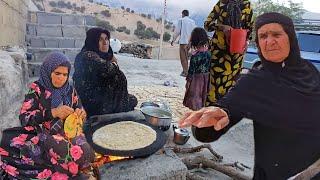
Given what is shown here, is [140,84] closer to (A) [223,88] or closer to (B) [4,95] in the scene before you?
(A) [223,88]

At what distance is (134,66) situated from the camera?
9.82 m

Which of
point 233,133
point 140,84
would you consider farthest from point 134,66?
point 233,133

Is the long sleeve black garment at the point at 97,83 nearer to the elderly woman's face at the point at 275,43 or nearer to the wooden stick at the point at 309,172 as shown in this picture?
the elderly woman's face at the point at 275,43

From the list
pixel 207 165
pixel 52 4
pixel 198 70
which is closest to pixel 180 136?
pixel 207 165

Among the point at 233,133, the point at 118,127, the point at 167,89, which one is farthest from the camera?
the point at 167,89

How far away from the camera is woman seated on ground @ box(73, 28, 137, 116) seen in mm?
4020

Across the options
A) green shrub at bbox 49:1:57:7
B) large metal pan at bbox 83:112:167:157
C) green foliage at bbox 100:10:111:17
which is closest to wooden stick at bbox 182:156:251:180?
large metal pan at bbox 83:112:167:157

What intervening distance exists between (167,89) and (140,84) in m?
0.60

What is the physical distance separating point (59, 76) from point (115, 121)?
1.05m

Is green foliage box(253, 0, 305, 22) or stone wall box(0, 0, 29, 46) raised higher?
green foliage box(253, 0, 305, 22)

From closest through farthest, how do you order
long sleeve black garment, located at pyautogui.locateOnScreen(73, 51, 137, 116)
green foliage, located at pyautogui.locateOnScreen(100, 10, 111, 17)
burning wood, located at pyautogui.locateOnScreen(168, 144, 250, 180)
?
burning wood, located at pyautogui.locateOnScreen(168, 144, 250, 180), long sleeve black garment, located at pyautogui.locateOnScreen(73, 51, 137, 116), green foliage, located at pyautogui.locateOnScreen(100, 10, 111, 17)

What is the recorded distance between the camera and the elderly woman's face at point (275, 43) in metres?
1.63

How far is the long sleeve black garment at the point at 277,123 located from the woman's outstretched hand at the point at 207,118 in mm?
78

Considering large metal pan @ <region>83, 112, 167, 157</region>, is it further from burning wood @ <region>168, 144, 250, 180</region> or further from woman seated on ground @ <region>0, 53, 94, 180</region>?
burning wood @ <region>168, 144, 250, 180</region>
